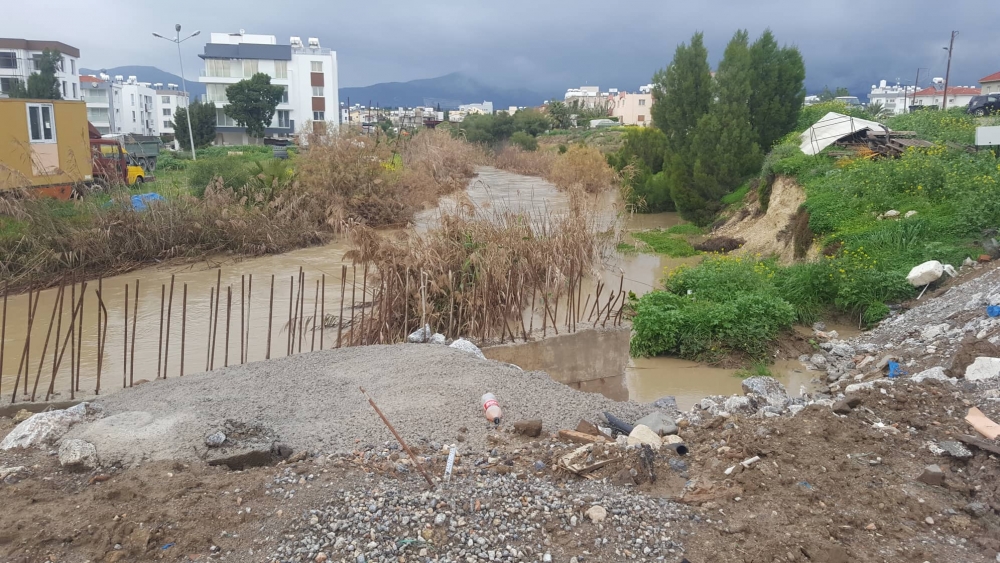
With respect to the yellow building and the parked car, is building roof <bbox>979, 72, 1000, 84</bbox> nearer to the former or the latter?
the parked car

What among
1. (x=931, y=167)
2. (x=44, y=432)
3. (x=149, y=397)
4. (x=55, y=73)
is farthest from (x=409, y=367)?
(x=55, y=73)

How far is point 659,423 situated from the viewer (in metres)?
4.54

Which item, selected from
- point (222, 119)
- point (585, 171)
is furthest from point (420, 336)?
point (222, 119)

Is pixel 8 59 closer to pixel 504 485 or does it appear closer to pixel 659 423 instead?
pixel 659 423

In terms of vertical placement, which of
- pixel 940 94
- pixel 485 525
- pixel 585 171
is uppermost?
pixel 940 94

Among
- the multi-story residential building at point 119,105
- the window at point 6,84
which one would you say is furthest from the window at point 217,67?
the window at point 6,84

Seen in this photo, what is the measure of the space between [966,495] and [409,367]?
3.54 metres

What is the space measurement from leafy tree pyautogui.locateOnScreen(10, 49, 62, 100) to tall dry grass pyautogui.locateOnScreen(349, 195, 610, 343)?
5193cm

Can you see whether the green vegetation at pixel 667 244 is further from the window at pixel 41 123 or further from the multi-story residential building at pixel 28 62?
the multi-story residential building at pixel 28 62

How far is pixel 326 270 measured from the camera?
14.1m

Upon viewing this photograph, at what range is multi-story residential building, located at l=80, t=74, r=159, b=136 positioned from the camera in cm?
6397

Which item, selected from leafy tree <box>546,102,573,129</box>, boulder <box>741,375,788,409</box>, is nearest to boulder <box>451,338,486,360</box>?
boulder <box>741,375,788,409</box>

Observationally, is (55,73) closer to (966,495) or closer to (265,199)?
(265,199)

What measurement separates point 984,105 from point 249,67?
52501 millimetres
